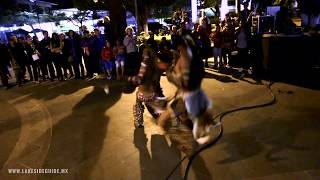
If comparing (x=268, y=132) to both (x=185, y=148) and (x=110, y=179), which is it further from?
(x=110, y=179)

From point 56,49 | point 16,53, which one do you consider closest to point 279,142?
point 56,49

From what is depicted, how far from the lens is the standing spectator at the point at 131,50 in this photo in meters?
12.0

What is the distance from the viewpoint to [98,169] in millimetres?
5531

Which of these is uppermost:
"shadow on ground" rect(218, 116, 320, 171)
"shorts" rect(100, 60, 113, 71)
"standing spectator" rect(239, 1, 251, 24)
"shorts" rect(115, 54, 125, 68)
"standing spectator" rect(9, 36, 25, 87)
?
"standing spectator" rect(239, 1, 251, 24)

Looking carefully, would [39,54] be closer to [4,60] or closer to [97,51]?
[4,60]

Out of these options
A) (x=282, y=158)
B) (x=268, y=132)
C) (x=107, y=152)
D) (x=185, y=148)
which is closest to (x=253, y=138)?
(x=268, y=132)

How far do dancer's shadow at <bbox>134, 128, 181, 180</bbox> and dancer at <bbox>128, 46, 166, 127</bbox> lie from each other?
0.61 m

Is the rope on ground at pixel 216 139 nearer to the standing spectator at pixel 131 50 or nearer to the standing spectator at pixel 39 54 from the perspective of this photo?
the standing spectator at pixel 131 50

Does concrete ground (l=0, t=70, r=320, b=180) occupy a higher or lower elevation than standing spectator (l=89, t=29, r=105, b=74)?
lower

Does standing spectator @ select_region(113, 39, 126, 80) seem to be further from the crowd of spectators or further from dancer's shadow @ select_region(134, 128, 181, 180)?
dancer's shadow @ select_region(134, 128, 181, 180)

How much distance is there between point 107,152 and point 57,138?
5.02 feet

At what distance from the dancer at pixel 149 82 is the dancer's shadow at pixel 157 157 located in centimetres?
61

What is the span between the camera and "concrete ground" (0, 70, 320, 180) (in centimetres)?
528

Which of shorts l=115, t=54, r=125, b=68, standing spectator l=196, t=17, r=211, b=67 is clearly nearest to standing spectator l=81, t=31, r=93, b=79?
shorts l=115, t=54, r=125, b=68
